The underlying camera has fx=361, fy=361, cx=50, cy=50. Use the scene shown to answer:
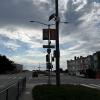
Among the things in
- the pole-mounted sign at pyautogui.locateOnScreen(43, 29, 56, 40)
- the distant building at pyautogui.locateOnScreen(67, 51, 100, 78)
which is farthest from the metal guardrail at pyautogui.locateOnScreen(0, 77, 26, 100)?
the distant building at pyautogui.locateOnScreen(67, 51, 100, 78)

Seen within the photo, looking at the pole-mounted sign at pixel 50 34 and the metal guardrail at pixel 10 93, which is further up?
the pole-mounted sign at pixel 50 34

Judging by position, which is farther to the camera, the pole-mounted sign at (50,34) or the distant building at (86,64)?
the distant building at (86,64)

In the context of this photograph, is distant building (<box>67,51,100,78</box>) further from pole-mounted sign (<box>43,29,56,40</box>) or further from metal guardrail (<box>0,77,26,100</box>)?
metal guardrail (<box>0,77,26,100</box>)

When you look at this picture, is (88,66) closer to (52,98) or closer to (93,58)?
(93,58)

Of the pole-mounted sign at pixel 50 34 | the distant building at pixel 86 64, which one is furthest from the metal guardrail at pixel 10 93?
the distant building at pixel 86 64

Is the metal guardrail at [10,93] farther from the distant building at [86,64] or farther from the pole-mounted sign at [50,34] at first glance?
the distant building at [86,64]

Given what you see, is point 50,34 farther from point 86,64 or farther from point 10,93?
point 86,64

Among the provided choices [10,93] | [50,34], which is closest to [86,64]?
[50,34]

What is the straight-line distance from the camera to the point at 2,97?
40.0 feet

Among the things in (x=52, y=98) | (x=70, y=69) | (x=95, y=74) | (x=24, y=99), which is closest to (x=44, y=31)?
(x=24, y=99)

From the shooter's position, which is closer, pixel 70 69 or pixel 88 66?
pixel 88 66

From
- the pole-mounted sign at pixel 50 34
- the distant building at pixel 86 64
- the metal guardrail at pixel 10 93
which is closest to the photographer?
the metal guardrail at pixel 10 93

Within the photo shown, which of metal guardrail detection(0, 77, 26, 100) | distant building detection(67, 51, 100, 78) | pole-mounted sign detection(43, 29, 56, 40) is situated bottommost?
metal guardrail detection(0, 77, 26, 100)

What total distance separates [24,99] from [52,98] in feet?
19.4
